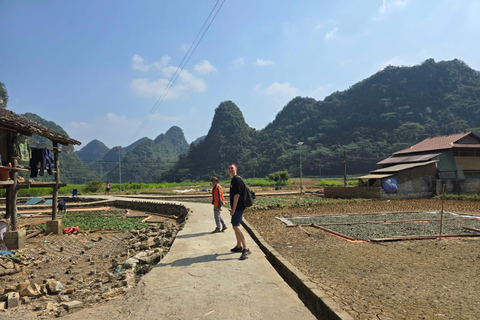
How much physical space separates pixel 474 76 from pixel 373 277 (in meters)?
119

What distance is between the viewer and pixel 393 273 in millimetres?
5039

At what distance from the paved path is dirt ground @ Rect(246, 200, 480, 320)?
82 cm

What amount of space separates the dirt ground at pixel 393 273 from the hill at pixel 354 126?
67.8 metres

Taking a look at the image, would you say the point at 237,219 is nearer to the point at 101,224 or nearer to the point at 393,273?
the point at 393,273

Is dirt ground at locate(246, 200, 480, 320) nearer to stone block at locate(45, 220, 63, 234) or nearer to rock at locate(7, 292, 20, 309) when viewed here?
rock at locate(7, 292, 20, 309)

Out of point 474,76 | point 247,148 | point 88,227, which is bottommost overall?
point 88,227

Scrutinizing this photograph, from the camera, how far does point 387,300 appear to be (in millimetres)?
3857

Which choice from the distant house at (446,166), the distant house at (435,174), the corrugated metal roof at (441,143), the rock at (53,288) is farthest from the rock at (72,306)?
the corrugated metal roof at (441,143)

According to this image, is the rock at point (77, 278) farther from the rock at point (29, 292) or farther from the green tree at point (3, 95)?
the green tree at point (3, 95)

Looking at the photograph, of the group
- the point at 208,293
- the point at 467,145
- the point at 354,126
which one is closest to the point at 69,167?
the point at 467,145

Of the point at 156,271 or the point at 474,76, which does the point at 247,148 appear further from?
the point at 156,271

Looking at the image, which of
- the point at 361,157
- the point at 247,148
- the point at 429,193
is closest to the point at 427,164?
the point at 429,193

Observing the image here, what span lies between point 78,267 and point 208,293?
548 centimetres

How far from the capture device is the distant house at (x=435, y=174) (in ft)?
75.6
